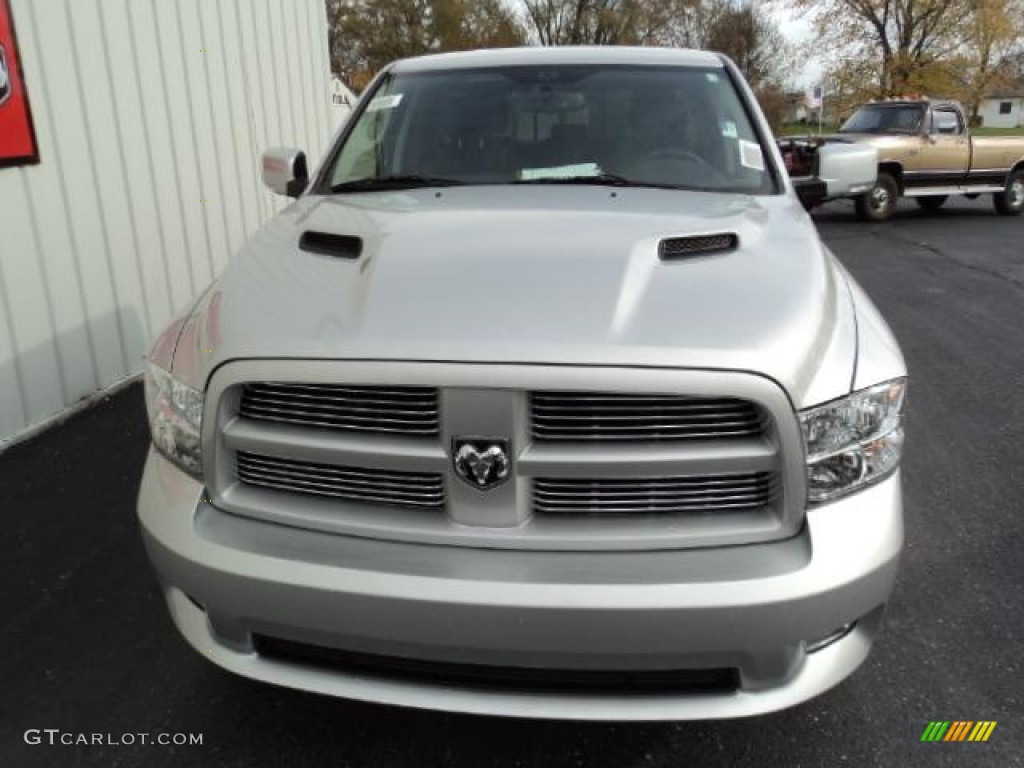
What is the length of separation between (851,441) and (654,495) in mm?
455

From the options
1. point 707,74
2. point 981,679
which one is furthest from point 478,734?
point 707,74

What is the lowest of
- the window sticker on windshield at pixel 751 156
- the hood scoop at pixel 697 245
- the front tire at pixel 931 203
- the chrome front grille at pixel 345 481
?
the front tire at pixel 931 203

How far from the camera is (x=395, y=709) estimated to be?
8.30 ft

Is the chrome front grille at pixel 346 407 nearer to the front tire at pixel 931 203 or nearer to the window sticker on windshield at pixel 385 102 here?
the window sticker on windshield at pixel 385 102

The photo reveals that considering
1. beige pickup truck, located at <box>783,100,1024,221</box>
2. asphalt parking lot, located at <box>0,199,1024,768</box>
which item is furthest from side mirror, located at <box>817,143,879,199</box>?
beige pickup truck, located at <box>783,100,1024,221</box>

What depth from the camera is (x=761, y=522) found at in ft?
6.31

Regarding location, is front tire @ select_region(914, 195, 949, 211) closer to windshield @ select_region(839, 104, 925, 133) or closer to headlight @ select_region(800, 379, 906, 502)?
windshield @ select_region(839, 104, 925, 133)

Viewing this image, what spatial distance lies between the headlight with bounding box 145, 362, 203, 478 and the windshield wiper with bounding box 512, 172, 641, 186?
1.43 metres

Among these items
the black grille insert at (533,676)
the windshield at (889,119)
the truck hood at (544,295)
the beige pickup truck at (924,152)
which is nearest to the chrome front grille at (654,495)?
the truck hood at (544,295)

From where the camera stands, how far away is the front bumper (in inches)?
71.2

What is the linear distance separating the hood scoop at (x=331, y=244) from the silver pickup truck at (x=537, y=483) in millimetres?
204

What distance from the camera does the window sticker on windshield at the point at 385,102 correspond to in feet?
11.9

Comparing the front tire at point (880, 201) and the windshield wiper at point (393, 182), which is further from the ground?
the windshield wiper at point (393, 182)

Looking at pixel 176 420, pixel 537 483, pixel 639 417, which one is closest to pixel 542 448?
pixel 537 483
